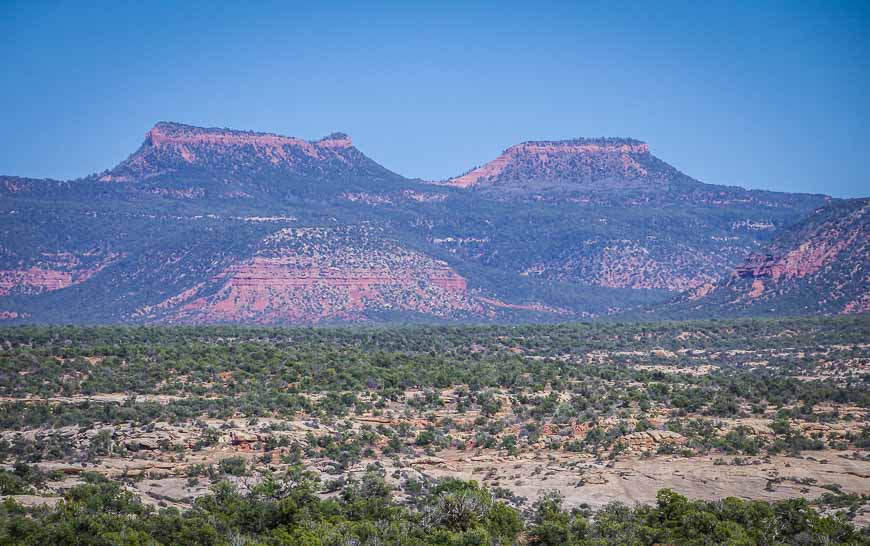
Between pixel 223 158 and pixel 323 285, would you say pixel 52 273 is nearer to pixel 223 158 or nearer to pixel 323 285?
pixel 323 285

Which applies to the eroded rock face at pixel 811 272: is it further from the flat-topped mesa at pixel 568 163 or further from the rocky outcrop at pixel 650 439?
the flat-topped mesa at pixel 568 163

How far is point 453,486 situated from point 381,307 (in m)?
88.1

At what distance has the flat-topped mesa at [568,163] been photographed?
18812 cm

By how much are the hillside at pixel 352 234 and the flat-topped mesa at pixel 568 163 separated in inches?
13.2

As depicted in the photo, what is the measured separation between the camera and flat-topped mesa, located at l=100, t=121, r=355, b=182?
161250 millimetres

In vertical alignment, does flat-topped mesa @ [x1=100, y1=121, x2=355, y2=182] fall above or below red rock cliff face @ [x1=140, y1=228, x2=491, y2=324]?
above

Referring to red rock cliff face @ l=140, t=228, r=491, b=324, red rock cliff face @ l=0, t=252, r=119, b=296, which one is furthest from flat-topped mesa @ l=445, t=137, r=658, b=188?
red rock cliff face @ l=0, t=252, r=119, b=296

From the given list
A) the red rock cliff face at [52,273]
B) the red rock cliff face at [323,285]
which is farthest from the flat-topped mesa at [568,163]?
the red rock cliff face at [52,273]

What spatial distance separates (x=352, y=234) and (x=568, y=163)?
67.3 m

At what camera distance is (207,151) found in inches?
6535

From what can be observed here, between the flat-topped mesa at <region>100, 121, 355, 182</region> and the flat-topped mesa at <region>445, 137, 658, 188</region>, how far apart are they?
28477 millimetres

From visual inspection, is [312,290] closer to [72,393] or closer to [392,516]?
[72,393]

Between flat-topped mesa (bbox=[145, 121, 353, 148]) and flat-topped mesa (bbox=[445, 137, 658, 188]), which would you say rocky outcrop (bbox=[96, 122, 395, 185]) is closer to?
flat-topped mesa (bbox=[145, 121, 353, 148])

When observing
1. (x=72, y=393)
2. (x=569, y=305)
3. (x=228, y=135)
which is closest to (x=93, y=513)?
(x=72, y=393)
